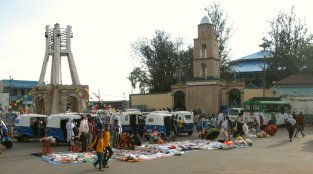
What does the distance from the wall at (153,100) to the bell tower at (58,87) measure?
25.3 ft

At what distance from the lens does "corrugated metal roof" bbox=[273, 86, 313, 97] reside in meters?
48.3

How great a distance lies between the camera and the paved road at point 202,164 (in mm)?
14422

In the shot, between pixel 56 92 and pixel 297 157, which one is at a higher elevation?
pixel 56 92

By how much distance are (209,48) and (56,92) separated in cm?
1822

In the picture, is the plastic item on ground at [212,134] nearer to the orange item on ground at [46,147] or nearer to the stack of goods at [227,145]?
the stack of goods at [227,145]

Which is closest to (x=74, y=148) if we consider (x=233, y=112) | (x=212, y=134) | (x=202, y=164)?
(x=202, y=164)

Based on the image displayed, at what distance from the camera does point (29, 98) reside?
56.7 m

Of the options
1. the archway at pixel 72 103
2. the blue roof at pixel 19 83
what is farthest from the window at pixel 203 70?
the blue roof at pixel 19 83

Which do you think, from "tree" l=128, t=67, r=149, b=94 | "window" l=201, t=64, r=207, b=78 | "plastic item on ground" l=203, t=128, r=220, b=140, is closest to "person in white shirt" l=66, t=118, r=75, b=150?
"plastic item on ground" l=203, t=128, r=220, b=140

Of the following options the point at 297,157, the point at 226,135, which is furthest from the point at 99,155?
the point at 226,135

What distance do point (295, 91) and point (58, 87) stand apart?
88.6 feet

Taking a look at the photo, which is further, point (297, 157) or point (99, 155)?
point (297, 157)

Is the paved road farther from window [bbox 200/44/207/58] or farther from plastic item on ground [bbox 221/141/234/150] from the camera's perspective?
window [bbox 200/44/207/58]

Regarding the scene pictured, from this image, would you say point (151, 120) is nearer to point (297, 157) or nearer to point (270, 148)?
point (270, 148)
